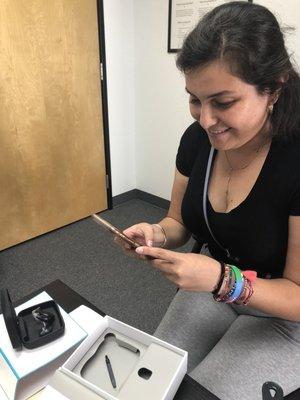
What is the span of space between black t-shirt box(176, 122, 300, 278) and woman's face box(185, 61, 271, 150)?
11 cm

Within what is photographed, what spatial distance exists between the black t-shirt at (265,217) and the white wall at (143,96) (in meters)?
1.51

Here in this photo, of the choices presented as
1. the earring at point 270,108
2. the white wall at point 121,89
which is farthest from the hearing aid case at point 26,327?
the white wall at point 121,89

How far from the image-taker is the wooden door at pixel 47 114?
72.4 inches

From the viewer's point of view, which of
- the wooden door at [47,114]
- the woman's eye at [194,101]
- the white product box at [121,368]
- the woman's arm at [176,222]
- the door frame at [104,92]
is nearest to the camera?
the white product box at [121,368]

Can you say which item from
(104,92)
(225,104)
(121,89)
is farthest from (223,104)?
(121,89)

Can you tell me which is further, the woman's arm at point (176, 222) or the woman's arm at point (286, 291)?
the woman's arm at point (176, 222)

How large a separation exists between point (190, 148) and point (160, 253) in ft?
1.45

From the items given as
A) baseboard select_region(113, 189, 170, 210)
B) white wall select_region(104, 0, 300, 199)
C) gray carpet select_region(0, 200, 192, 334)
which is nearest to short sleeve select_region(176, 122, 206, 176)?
gray carpet select_region(0, 200, 192, 334)

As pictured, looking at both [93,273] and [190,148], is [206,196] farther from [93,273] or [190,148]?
A: [93,273]

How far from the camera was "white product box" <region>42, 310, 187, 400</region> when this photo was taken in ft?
1.71

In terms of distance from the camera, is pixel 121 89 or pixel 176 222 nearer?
pixel 176 222

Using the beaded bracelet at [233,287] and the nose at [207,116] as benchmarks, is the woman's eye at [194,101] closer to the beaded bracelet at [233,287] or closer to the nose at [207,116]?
the nose at [207,116]

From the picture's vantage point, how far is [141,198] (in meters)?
2.85

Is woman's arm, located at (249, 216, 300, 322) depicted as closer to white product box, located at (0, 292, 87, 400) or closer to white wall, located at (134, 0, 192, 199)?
white product box, located at (0, 292, 87, 400)
